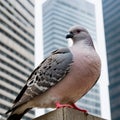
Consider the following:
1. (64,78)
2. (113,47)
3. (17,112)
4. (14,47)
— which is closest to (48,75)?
(64,78)

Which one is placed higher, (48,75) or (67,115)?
(48,75)

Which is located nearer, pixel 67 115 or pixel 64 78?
pixel 67 115

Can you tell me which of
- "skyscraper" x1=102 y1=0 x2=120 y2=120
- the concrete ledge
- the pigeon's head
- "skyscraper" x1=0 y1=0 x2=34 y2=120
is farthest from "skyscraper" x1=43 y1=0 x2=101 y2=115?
the concrete ledge

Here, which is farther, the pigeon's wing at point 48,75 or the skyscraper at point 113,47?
the skyscraper at point 113,47

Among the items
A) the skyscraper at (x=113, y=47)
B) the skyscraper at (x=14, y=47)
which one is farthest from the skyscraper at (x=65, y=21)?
the skyscraper at (x=14, y=47)

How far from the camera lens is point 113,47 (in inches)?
3686

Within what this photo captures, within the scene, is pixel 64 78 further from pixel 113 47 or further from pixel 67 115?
pixel 113 47

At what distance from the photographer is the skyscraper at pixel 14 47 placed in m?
65.4

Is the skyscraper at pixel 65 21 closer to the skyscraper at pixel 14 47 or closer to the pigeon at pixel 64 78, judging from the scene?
the skyscraper at pixel 14 47

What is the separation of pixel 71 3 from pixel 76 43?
136 m

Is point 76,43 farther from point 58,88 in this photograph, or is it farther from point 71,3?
point 71,3

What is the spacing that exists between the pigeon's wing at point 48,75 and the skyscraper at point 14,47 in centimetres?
6052

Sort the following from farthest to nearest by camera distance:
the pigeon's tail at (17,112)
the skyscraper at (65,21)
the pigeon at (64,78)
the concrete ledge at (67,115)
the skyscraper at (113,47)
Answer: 1. the skyscraper at (65,21)
2. the skyscraper at (113,47)
3. the pigeon's tail at (17,112)
4. the pigeon at (64,78)
5. the concrete ledge at (67,115)

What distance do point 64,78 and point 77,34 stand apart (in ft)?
1.43
